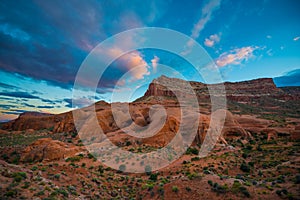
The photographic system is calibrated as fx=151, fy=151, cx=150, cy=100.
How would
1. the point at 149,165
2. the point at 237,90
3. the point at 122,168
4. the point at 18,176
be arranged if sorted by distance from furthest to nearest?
the point at 237,90 < the point at 149,165 < the point at 122,168 < the point at 18,176

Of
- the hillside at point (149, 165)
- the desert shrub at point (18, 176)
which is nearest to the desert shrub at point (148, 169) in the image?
the hillside at point (149, 165)

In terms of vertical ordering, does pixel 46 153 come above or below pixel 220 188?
above

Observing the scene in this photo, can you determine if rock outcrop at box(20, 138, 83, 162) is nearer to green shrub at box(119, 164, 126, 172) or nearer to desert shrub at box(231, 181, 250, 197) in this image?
green shrub at box(119, 164, 126, 172)

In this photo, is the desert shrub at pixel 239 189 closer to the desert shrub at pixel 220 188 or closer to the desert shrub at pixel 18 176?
the desert shrub at pixel 220 188

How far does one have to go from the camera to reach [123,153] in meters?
20.5

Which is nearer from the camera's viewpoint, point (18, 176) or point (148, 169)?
point (18, 176)

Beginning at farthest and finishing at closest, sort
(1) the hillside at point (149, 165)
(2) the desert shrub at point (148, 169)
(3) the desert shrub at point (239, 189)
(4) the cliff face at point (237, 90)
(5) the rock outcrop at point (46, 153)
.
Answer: (4) the cliff face at point (237, 90), (5) the rock outcrop at point (46, 153), (2) the desert shrub at point (148, 169), (1) the hillside at point (149, 165), (3) the desert shrub at point (239, 189)

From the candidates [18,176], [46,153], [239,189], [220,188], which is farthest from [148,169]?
[46,153]

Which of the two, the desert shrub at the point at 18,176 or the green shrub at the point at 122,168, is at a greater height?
the desert shrub at the point at 18,176

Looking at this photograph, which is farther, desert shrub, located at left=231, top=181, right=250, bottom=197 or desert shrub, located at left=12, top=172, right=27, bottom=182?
desert shrub, located at left=231, top=181, right=250, bottom=197

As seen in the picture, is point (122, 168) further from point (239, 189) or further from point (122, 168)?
point (239, 189)

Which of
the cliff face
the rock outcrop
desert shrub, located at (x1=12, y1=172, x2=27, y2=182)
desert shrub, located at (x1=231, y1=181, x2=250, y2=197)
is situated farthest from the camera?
the cliff face

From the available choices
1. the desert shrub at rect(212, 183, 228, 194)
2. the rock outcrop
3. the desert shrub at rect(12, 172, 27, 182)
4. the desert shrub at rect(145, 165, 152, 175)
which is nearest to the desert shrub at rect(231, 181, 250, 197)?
Answer: the desert shrub at rect(212, 183, 228, 194)

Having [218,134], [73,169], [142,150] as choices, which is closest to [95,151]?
[142,150]
